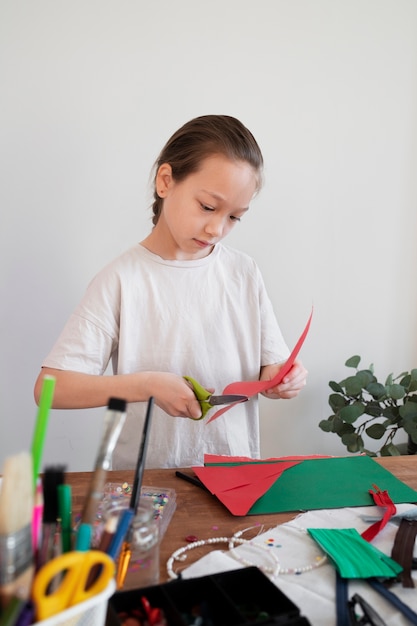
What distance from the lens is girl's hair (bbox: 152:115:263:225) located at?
104cm

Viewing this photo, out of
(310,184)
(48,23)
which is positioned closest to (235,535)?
(310,184)

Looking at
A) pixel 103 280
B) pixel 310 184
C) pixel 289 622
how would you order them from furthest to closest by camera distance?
1. pixel 310 184
2. pixel 103 280
3. pixel 289 622

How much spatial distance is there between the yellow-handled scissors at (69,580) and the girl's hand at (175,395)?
52cm

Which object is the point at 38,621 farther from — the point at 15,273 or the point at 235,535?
the point at 15,273

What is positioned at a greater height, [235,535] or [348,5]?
[348,5]

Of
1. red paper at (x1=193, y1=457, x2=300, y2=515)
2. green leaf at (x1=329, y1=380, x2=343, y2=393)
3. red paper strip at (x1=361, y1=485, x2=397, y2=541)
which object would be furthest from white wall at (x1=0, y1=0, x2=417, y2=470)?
red paper strip at (x1=361, y1=485, x2=397, y2=541)

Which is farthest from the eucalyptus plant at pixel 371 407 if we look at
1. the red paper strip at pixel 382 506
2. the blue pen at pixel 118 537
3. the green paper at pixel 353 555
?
the blue pen at pixel 118 537

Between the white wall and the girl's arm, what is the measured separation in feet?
1.75

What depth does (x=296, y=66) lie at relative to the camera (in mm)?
1571

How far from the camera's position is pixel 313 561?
0.65m

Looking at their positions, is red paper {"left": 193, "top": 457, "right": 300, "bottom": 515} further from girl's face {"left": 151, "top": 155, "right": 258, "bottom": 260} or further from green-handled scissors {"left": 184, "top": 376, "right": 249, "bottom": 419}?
girl's face {"left": 151, "top": 155, "right": 258, "bottom": 260}

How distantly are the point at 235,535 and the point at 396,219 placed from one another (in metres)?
1.29

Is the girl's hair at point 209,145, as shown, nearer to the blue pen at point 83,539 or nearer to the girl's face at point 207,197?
the girl's face at point 207,197

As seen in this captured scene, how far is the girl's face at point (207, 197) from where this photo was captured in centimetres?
102
